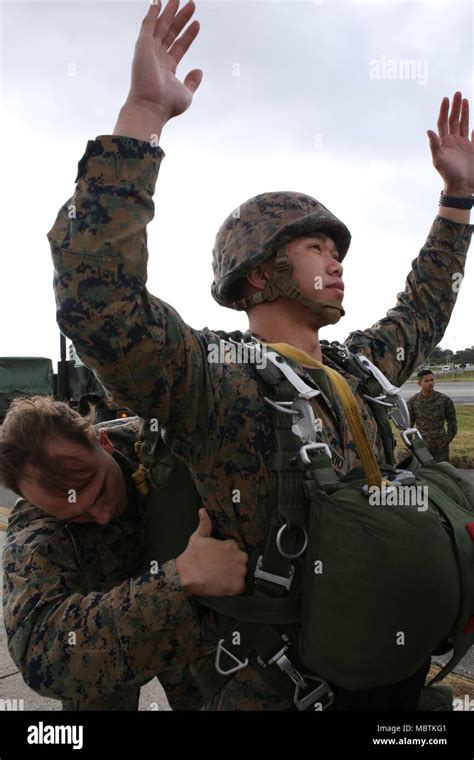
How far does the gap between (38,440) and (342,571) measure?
1.12 m

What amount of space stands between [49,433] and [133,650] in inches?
30.9

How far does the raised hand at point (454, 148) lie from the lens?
2340mm

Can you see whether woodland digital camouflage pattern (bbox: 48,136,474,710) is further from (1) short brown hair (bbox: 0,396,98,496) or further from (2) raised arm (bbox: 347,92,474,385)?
(1) short brown hair (bbox: 0,396,98,496)

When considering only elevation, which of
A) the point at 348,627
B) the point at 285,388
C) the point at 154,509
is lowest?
the point at 348,627

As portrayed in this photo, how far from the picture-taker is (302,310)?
1.97 metres

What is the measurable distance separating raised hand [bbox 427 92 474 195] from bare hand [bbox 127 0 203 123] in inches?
48.2

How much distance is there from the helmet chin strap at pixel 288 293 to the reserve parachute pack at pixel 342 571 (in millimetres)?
239

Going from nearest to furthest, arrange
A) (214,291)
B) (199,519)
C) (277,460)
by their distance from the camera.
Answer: (277,460) → (199,519) → (214,291)

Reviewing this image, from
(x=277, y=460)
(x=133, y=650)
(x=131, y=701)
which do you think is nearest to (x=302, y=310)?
(x=277, y=460)

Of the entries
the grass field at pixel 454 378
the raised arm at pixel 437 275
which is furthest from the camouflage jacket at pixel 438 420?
the grass field at pixel 454 378

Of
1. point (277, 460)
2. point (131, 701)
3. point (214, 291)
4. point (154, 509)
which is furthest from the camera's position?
point (131, 701)

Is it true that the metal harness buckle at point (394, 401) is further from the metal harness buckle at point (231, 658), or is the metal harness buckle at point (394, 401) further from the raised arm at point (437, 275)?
the metal harness buckle at point (231, 658)

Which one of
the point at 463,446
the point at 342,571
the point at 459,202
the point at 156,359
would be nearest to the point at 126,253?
the point at 156,359

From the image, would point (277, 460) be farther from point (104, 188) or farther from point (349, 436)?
point (104, 188)
